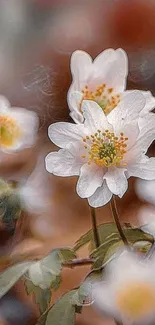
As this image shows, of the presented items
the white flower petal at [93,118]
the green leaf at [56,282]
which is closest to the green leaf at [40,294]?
the green leaf at [56,282]

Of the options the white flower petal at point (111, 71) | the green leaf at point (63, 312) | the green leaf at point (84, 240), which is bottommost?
the green leaf at point (63, 312)

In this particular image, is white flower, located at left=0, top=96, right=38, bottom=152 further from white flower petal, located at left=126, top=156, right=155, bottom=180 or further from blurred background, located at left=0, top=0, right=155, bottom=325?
white flower petal, located at left=126, top=156, right=155, bottom=180

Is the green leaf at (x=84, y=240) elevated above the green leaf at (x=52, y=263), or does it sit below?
below

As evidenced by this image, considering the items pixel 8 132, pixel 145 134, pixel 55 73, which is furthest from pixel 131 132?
pixel 55 73

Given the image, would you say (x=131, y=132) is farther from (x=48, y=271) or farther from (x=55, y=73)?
(x=55, y=73)

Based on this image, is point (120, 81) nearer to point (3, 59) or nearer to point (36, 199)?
point (36, 199)

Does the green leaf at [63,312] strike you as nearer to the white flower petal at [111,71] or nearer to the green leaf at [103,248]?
the green leaf at [103,248]

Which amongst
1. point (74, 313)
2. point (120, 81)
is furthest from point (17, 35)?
point (74, 313)
